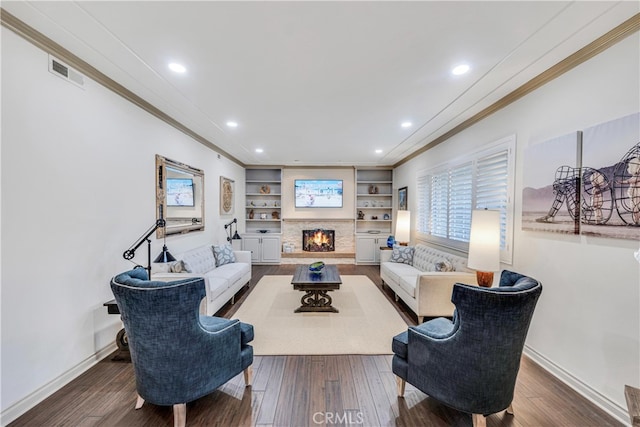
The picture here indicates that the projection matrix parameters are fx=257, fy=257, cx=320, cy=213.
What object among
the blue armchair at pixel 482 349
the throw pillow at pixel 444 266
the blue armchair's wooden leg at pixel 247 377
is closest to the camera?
the blue armchair at pixel 482 349

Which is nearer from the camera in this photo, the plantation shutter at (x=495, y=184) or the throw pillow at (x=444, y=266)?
the plantation shutter at (x=495, y=184)

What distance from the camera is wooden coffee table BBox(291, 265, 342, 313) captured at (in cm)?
363

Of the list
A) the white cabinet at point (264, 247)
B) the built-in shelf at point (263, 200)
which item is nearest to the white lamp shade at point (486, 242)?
the white cabinet at point (264, 247)

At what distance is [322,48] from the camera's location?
6.66ft

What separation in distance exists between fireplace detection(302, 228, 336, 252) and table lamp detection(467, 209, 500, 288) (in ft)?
15.9

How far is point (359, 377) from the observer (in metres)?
2.30

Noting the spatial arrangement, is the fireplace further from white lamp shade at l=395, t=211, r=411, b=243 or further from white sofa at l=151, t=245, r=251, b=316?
white sofa at l=151, t=245, r=251, b=316

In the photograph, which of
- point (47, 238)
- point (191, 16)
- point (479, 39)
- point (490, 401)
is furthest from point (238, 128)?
point (490, 401)

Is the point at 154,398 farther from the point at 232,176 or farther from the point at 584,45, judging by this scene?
the point at 232,176

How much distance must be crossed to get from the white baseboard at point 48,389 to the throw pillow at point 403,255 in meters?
4.32

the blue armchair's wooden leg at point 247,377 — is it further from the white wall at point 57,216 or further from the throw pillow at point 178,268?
the throw pillow at point 178,268

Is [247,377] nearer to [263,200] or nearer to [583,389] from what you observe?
[583,389]

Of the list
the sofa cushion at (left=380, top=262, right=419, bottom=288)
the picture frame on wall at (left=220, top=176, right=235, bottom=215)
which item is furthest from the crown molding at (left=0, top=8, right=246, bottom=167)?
the sofa cushion at (left=380, top=262, right=419, bottom=288)

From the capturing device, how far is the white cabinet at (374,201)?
7.53 meters
